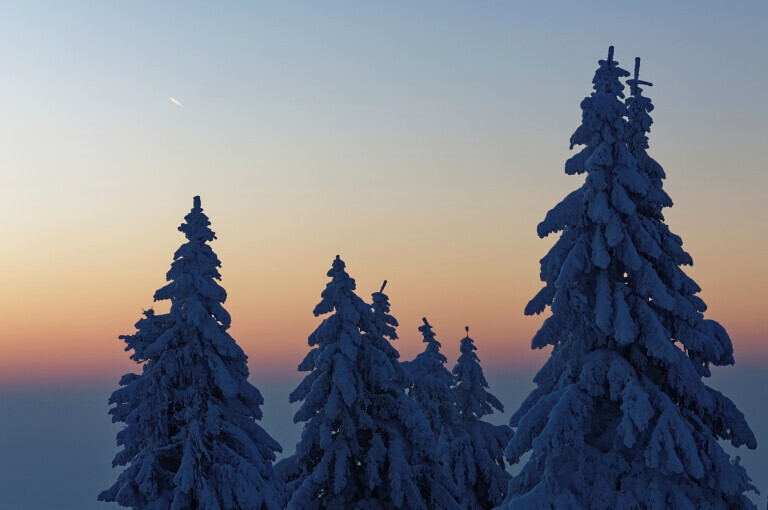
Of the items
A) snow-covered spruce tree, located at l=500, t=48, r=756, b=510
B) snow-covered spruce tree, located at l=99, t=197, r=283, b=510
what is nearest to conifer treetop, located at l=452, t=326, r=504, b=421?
snow-covered spruce tree, located at l=99, t=197, r=283, b=510

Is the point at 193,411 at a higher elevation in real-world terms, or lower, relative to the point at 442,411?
lower

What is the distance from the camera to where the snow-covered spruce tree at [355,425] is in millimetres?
28578

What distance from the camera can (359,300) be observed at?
30.2 meters

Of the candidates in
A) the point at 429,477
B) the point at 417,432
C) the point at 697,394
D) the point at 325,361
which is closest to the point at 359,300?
the point at 325,361

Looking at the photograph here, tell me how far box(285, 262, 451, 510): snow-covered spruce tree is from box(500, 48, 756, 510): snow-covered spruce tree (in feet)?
28.2

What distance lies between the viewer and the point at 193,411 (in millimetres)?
25656

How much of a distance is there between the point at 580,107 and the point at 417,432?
1357cm

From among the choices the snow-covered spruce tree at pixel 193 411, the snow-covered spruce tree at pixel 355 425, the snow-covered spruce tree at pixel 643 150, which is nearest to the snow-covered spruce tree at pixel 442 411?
the snow-covered spruce tree at pixel 355 425

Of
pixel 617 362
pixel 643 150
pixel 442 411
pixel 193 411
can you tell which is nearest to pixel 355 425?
pixel 193 411

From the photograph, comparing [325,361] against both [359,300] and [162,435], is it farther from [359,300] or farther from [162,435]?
[162,435]

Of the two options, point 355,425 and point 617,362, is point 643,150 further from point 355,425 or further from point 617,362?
point 355,425

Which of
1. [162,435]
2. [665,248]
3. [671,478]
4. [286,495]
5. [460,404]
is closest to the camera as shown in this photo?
[671,478]

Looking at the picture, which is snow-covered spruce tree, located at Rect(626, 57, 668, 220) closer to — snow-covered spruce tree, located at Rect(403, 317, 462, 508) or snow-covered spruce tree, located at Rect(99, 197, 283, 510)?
snow-covered spruce tree, located at Rect(99, 197, 283, 510)

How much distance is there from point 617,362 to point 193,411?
42.7 feet
